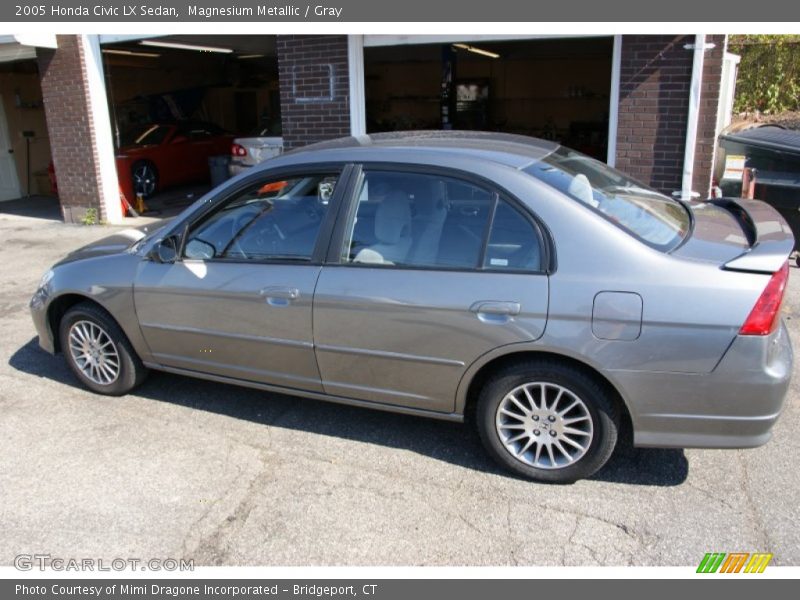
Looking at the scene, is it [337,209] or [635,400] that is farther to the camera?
[337,209]

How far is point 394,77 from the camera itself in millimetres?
19469

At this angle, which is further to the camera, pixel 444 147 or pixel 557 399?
pixel 444 147

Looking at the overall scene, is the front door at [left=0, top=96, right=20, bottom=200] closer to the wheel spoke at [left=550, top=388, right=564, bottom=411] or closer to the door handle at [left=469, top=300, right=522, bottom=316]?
the door handle at [left=469, top=300, right=522, bottom=316]

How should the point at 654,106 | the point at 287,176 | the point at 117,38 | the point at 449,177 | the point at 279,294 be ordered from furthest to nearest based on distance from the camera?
the point at 117,38
the point at 654,106
the point at 287,176
the point at 279,294
the point at 449,177

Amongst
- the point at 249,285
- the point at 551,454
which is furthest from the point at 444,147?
the point at 551,454

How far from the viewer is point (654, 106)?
6.66 metres

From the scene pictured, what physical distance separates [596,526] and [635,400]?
60cm

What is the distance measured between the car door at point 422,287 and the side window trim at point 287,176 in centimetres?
8

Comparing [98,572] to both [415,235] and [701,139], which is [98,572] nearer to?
[415,235]

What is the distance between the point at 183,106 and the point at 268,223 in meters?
13.7

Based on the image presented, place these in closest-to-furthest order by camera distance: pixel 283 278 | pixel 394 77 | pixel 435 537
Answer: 1. pixel 435 537
2. pixel 283 278
3. pixel 394 77

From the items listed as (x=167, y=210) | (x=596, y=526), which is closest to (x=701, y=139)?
(x=596, y=526)

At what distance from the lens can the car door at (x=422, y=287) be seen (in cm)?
312

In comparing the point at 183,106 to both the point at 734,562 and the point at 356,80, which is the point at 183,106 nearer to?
the point at 356,80
